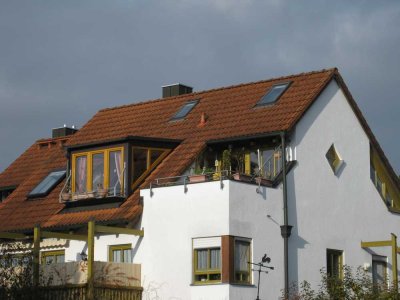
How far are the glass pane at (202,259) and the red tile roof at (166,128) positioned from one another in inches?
101

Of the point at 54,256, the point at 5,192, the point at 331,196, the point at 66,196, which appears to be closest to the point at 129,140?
the point at 66,196

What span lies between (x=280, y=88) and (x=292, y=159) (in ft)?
12.6

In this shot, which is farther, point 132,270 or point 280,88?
point 280,88

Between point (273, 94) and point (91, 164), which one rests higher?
point (273, 94)

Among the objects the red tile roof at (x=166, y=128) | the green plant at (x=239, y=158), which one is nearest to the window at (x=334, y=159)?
the red tile roof at (x=166, y=128)

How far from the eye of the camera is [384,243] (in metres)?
39.6

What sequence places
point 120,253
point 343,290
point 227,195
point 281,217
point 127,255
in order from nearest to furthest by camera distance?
point 343,290, point 227,195, point 281,217, point 127,255, point 120,253

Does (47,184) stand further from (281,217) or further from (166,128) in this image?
(281,217)

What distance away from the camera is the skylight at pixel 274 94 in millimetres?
39844

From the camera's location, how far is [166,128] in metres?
41.7

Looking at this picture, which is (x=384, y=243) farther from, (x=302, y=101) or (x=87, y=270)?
(x=87, y=270)

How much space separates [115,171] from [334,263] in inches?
312

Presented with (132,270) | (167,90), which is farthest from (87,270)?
(167,90)

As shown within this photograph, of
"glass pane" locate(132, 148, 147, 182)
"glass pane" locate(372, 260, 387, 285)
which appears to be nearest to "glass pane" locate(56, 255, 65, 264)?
"glass pane" locate(132, 148, 147, 182)
